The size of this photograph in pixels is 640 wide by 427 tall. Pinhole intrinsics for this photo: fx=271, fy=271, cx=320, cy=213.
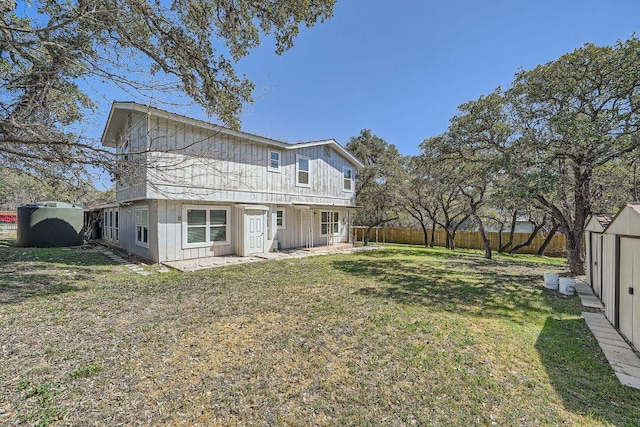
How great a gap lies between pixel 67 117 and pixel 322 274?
24.4 ft

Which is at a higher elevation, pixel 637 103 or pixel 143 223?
pixel 637 103

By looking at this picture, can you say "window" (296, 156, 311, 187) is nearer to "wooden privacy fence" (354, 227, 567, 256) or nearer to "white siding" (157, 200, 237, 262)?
"white siding" (157, 200, 237, 262)

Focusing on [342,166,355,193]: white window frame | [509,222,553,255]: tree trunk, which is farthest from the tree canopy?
[509,222,553,255]: tree trunk

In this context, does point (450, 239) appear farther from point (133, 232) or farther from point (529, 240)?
point (133, 232)

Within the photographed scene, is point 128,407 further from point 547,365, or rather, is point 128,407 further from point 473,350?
point 547,365

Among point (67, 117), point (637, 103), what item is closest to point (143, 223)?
point (67, 117)

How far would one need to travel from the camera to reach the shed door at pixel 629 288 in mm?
3906

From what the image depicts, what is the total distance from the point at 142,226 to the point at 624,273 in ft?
44.3

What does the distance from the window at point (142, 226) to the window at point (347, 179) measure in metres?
10.3

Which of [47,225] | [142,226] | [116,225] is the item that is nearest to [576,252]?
[142,226]

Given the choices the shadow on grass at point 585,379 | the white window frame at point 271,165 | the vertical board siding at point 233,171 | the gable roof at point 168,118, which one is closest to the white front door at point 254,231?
the vertical board siding at point 233,171

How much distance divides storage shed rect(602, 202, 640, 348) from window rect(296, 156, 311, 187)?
1109cm

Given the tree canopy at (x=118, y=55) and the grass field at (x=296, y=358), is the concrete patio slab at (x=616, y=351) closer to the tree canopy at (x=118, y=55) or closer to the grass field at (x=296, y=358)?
the grass field at (x=296, y=358)

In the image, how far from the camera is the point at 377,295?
248 inches
